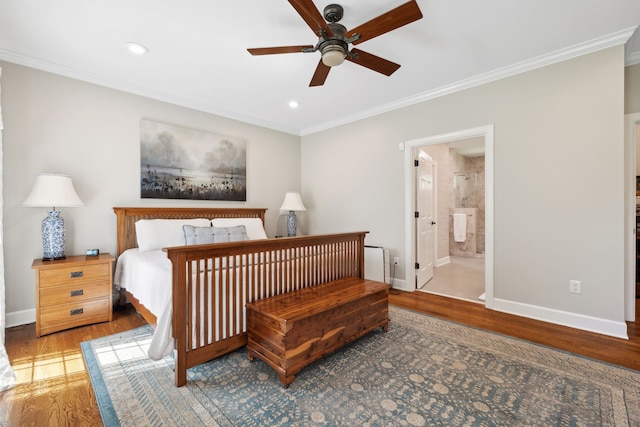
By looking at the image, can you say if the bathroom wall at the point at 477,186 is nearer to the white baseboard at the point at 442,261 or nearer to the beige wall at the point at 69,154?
the white baseboard at the point at 442,261

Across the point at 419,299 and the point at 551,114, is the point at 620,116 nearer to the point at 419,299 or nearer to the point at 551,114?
the point at 551,114

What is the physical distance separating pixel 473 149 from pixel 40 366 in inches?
296

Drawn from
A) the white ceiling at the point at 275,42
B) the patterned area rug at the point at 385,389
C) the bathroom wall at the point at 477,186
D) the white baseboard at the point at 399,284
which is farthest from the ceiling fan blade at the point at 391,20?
the bathroom wall at the point at 477,186

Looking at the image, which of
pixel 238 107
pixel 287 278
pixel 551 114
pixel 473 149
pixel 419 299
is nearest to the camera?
pixel 287 278

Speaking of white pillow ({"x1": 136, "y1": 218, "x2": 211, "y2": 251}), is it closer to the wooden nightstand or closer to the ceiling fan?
the wooden nightstand

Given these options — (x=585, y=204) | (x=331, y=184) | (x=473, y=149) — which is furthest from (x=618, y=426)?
(x=473, y=149)

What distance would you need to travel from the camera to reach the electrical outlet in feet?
8.62

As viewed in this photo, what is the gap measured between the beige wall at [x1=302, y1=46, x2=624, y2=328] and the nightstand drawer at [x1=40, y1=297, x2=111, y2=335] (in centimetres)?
407

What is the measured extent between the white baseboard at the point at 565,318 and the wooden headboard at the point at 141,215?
12.0ft

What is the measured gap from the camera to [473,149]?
6414 millimetres

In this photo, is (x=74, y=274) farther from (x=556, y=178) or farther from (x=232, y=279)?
(x=556, y=178)

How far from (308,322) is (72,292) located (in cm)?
236

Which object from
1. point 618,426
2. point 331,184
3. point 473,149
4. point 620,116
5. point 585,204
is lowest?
point 618,426

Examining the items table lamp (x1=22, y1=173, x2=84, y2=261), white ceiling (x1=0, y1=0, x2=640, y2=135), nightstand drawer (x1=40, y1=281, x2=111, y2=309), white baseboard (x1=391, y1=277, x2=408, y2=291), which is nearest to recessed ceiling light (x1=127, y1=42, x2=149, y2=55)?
white ceiling (x1=0, y1=0, x2=640, y2=135)
